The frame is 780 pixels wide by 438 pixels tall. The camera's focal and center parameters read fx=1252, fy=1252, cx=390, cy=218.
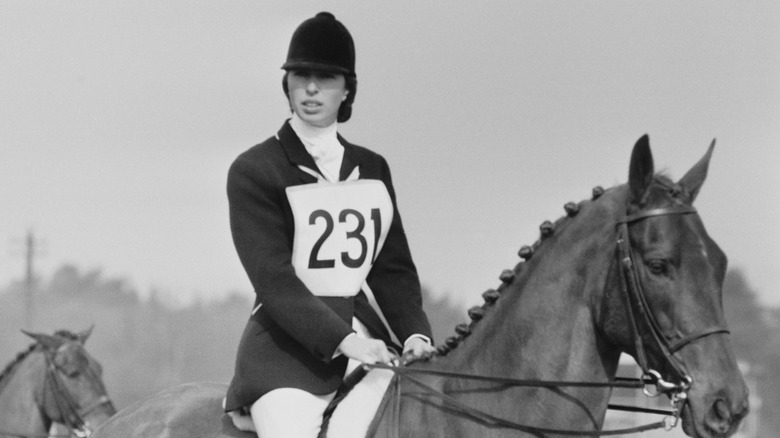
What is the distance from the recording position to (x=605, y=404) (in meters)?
5.03

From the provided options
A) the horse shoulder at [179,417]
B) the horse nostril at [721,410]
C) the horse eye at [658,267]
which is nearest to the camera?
the horse nostril at [721,410]

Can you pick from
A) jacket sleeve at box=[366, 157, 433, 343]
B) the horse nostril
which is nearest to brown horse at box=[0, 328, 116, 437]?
jacket sleeve at box=[366, 157, 433, 343]

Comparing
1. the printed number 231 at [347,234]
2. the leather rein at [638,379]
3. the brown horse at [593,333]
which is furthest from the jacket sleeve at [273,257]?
the brown horse at [593,333]

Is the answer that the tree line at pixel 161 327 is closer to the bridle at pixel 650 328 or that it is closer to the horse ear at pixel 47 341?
the horse ear at pixel 47 341

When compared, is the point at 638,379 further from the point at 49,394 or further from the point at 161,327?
the point at 161,327

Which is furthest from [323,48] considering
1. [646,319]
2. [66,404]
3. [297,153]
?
[66,404]

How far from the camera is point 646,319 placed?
15.4 ft

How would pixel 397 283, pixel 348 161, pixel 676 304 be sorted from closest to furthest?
1. pixel 676 304
2. pixel 348 161
3. pixel 397 283

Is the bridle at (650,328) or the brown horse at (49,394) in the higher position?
the bridle at (650,328)

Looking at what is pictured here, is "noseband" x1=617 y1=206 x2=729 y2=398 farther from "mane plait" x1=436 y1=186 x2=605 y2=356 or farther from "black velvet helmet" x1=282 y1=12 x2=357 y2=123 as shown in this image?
"black velvet helmet" x1=282 y1=12 x2=357 y2=123

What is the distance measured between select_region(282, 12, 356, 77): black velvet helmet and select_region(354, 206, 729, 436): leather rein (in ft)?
4.43

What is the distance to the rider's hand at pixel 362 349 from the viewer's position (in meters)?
5.21

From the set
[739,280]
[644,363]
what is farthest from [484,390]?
[739,280]

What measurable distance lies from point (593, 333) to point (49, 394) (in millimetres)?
9381
